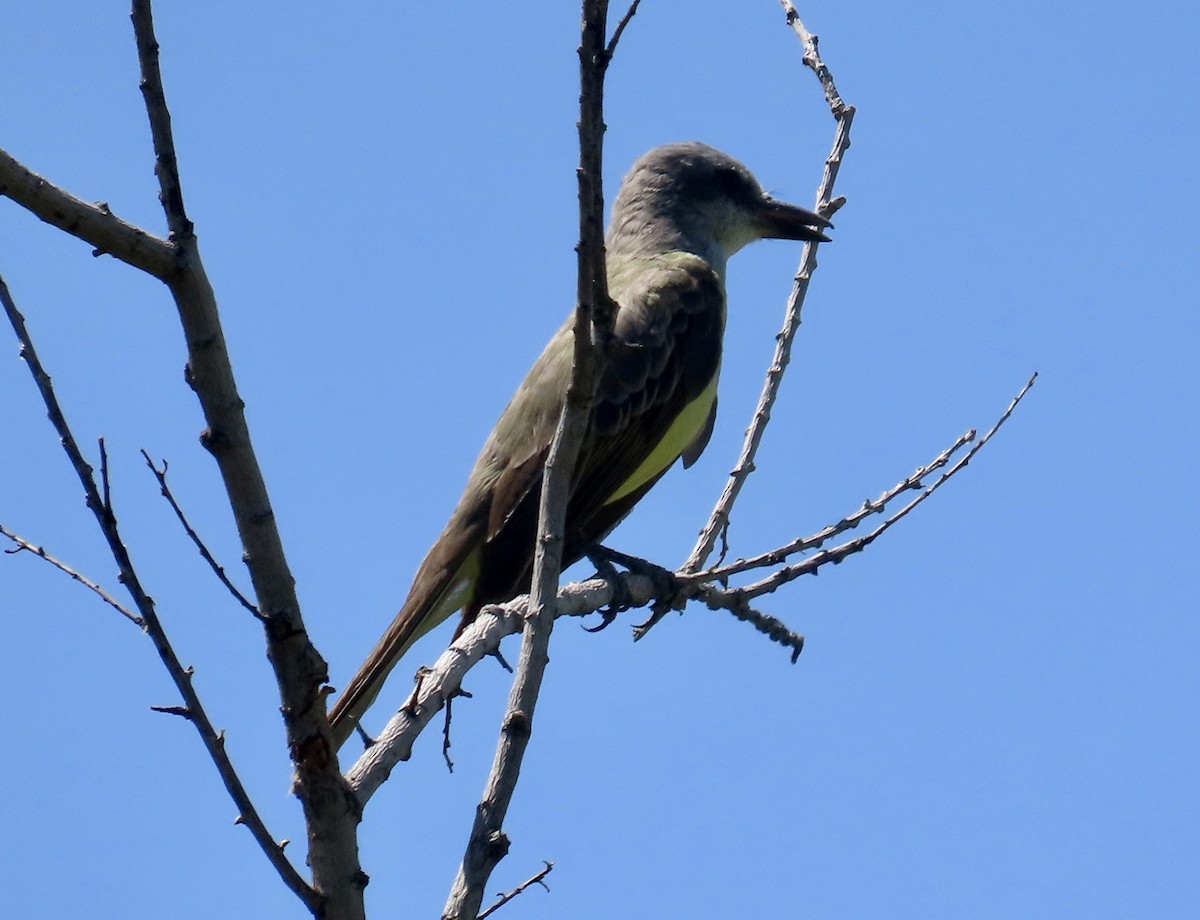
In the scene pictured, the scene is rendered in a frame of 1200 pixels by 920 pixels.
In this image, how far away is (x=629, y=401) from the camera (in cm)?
624

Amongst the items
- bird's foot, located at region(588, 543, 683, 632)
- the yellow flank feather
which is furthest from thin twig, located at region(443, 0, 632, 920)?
the yellow flank feather

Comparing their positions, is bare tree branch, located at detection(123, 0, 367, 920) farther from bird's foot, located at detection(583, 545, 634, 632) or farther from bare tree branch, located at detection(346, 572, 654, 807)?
bird's foot, located at detection(583, 545, 634, 632)

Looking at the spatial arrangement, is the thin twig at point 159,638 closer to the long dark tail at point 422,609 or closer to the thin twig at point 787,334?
the long dark tail at point 422,609

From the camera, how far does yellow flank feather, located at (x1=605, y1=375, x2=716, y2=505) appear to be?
21.3ft

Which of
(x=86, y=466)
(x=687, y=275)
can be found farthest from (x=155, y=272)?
(x=687, y=275)

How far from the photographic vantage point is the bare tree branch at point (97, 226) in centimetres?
265

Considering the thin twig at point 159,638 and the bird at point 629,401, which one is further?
the bird at point 629,401

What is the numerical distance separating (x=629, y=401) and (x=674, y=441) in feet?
1.57

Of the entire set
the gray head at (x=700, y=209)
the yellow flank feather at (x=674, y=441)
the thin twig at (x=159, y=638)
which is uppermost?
the gray head at (x=700, y=209)

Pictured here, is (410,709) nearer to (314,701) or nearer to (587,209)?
(314,701)

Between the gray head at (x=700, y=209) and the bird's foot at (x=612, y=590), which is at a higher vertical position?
the gray head at (x=700, y=209)

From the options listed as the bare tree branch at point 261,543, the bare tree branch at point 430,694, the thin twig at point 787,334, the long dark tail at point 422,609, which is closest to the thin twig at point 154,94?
the bare tree branch at point 261,543

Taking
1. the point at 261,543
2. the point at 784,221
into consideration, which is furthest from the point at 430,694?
the point at 784,221

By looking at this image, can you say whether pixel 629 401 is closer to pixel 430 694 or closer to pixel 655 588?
pixel 655 588
